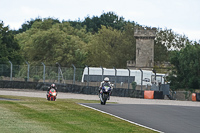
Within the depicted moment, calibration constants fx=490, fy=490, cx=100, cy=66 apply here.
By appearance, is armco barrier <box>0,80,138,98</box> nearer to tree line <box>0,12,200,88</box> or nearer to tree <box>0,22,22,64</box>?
tree <box>0,22,22,64</box>

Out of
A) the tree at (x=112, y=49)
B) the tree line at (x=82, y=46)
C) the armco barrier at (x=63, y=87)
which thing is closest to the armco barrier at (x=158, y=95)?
the armco barrier at (x=63, y=87)

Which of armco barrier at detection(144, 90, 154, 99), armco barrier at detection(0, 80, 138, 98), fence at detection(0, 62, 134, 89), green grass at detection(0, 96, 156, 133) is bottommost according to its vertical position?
green grass at detection(0, 96, 156, 133)

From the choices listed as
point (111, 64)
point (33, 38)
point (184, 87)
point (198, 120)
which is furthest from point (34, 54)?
point (198, 120)

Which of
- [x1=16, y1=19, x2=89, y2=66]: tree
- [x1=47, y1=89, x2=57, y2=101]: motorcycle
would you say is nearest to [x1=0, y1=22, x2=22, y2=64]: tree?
[x1=16, y1=19, x2=89, y2=66]: tree

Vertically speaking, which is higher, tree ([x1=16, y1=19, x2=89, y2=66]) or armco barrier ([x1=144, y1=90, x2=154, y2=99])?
tree ([x1=16, y1=19, x2=89, y2=66])

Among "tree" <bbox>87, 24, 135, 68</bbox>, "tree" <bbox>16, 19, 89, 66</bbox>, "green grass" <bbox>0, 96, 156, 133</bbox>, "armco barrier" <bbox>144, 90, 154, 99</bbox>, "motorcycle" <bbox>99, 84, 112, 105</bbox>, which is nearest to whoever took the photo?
"green grass" <bbox>0, 96, 156, 133</bbox>

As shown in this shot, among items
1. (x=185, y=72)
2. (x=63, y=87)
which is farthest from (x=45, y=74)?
(x=185, y=72)

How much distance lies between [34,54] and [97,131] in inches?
3144

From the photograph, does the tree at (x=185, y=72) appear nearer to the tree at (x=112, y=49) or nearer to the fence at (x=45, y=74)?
the fence at (x=45, y=74)

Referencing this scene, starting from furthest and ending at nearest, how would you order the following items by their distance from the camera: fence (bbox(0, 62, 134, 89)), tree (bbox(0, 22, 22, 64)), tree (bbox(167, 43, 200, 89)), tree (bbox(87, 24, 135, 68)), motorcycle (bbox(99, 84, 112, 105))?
1. tree (bbox(87, 24, 135, 68))
2. tree (bbox(0, 22, 22, 64))
3. tree (bbox(167, 43, 200, 89))
4. fence (bbox(0, 62, 134, 89))
5. motorcycle (bbox(99, 84, 112, 105))

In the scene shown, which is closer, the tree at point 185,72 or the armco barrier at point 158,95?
the armco barrier at point 158,95

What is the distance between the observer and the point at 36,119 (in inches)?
608

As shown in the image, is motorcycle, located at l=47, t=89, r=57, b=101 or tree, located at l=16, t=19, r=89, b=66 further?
tree, located at l=16, t=19, r=89, b=66

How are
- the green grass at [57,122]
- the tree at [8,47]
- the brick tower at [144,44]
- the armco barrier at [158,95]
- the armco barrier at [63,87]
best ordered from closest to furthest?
the green grass at [57,122] < the armco barrier at [158,95] < the armco barrier at [63,87] < the tree at [8,47] < the brick tower at [144,44]
